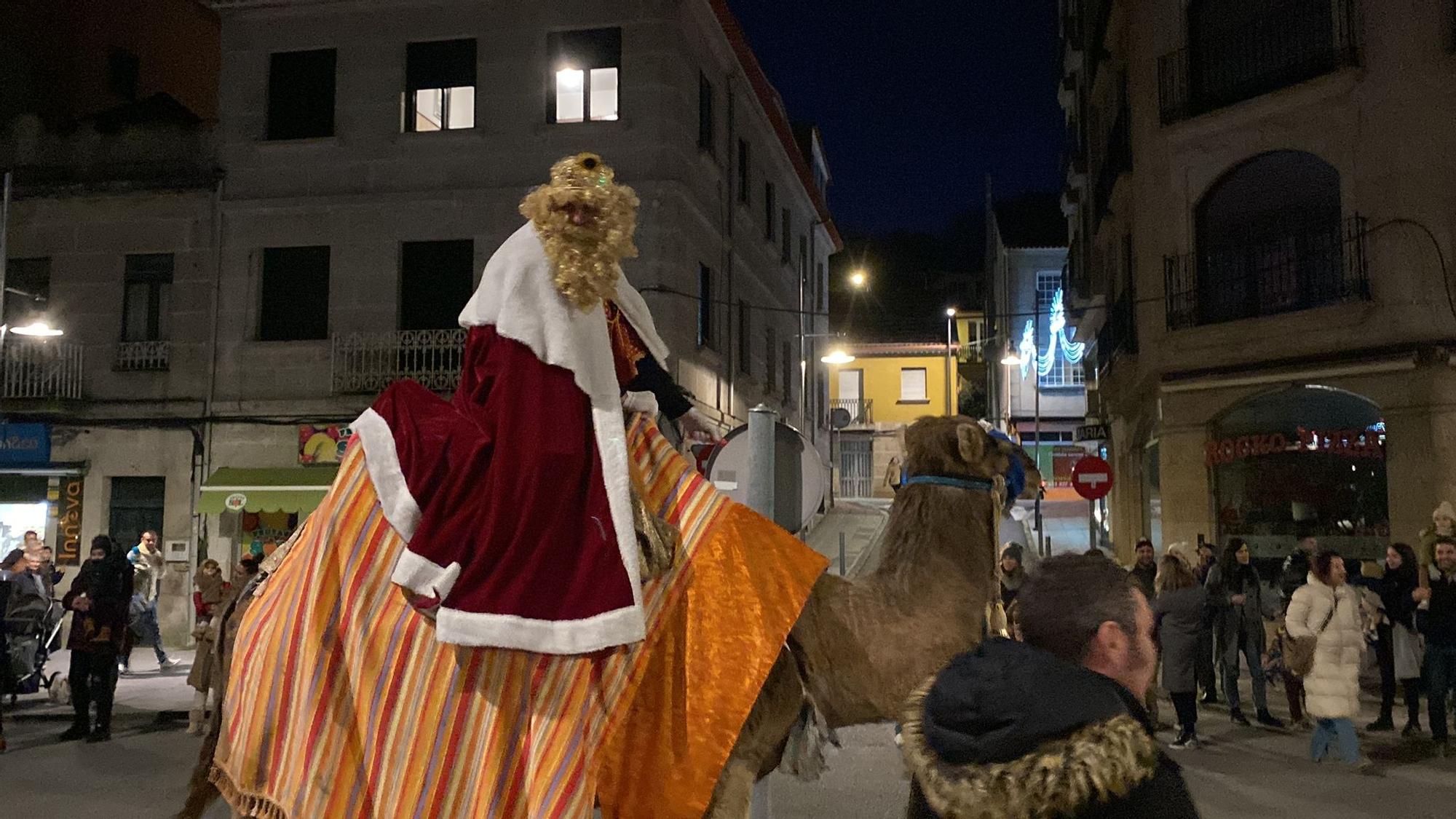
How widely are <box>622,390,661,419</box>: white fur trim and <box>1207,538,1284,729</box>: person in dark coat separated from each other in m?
10.5

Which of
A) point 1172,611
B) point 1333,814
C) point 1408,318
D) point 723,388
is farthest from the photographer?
point 723,388

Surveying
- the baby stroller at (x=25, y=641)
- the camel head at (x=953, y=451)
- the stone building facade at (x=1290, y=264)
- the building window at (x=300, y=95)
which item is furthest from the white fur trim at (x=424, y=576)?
the building window at (x=300, y=95)

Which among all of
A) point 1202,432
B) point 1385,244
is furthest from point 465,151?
point 1385,244

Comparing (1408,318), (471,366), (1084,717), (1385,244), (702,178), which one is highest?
(702,178)

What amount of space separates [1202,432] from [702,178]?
10.3 meters

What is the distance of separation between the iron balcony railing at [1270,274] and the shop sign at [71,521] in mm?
20196

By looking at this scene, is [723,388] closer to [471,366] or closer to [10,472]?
[10,472]

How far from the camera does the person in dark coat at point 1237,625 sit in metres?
12.5

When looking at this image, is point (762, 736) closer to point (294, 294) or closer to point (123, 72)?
point (294, 294)

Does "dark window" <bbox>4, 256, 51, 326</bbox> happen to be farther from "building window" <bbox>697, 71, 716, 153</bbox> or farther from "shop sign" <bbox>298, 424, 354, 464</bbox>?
"building window" <bbox>697, 71, 716, 153</bbox>

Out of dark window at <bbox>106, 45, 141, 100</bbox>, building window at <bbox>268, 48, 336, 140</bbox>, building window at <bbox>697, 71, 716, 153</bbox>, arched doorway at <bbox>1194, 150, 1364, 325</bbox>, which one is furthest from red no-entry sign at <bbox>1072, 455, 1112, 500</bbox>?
dark window at <bbox>106, 45, 141, 100</bbox>

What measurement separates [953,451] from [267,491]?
1751 cm

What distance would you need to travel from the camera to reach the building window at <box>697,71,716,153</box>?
2136 cm

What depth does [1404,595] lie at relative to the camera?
1180 cm
